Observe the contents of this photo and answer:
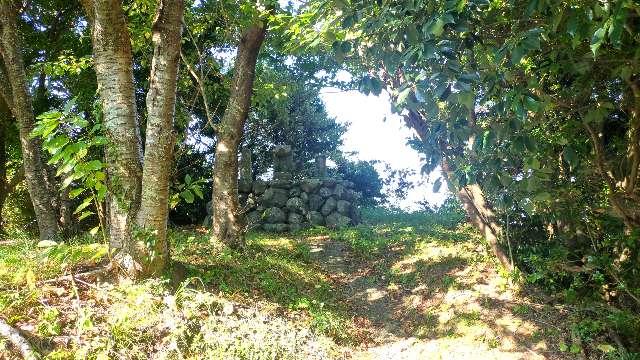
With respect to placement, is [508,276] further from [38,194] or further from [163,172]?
[38,194]

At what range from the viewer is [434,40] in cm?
278

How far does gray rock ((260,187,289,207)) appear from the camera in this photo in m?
15.6

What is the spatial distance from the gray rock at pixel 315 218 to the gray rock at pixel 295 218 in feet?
1.06

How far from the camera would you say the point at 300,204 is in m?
15.5

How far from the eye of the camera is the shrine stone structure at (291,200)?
15195 millimetres

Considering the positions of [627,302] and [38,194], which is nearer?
[627,302]

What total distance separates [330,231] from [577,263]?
817 cm

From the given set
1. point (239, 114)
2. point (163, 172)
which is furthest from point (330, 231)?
point (163, 172)

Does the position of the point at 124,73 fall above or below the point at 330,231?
above

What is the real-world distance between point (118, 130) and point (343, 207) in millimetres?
11640

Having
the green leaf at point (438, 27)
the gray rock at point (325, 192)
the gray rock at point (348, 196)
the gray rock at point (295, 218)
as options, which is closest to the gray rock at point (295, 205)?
the gray rock at point (295, 218)

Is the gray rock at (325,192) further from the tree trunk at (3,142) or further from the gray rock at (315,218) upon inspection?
the tree trunk at (3,142)

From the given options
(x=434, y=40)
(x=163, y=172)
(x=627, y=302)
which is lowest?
(x=627, y=302)

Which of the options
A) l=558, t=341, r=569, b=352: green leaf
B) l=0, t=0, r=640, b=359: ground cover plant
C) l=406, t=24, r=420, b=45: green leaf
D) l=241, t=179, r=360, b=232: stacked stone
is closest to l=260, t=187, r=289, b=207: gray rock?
l=241, t=179, r=360, b=232: stacked stone
